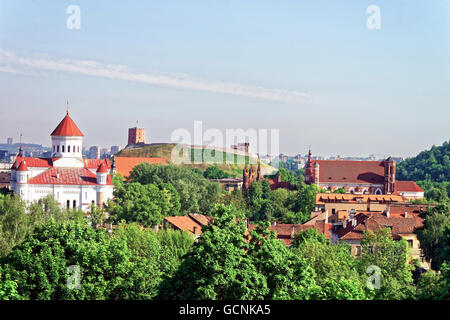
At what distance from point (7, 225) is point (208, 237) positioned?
72.2ft

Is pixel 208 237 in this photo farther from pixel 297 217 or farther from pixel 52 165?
pixel 52 165

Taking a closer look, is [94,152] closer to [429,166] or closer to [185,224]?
[429,166]

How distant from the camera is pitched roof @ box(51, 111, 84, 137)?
67.4 meters

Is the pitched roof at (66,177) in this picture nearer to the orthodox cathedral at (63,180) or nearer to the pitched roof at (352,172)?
the orthodox cathedral at (63,180)

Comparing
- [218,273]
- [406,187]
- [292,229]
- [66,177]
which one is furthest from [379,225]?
[406,187]

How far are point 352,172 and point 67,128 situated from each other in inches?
2213

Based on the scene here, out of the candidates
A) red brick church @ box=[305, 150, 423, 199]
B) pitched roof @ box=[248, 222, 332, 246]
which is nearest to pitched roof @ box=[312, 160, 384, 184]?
red brick church @ box=[305, 150, 423, 199]

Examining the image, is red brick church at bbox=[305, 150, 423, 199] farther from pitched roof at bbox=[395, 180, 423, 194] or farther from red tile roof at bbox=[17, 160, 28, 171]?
red tile roof at bbox=[17, 160, 28, 171]

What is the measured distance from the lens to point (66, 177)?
6391 cm

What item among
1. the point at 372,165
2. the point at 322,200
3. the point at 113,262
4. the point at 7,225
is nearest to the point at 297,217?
the point at 322,200

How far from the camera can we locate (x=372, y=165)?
11400cm

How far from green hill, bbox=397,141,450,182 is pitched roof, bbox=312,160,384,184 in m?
30.7

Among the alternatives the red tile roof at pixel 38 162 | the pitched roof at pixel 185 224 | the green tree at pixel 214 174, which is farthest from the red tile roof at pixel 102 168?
the green tree at pixel 214 174
